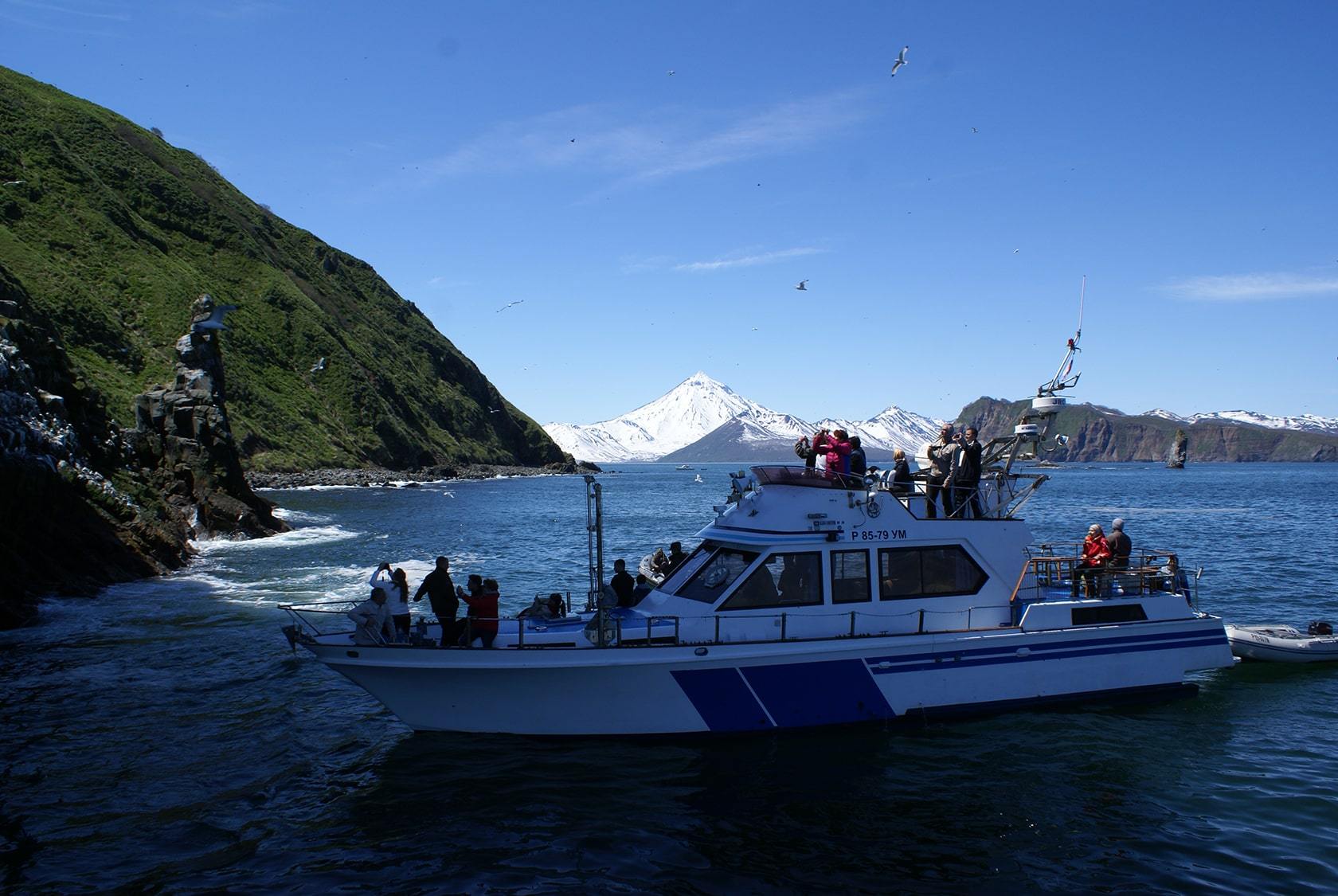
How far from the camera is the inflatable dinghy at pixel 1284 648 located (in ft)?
52.4

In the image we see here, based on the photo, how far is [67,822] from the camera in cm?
968

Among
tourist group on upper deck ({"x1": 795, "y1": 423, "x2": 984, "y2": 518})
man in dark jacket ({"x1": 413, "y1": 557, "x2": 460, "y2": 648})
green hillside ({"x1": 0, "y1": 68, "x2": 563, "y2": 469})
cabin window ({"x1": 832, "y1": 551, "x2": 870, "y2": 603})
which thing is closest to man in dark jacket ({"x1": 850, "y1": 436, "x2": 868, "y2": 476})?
tourist group on upper deck ({"x1": 795, "y1": 423, "x2": 984, "y2": 518})

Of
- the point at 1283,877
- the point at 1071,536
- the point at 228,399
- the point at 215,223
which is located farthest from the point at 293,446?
the point at 1283,877

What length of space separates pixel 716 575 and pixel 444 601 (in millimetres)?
3792

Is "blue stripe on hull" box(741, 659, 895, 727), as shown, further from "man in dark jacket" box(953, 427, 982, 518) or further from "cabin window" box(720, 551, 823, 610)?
"man in dark jacket" box(953, 427, 982, 518)

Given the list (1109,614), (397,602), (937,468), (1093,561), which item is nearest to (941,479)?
(937,468)

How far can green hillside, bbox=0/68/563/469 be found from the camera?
7362cm

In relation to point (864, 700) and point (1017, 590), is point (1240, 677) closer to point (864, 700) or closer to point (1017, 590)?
point (1017, 590)

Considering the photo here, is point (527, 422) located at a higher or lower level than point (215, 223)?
lower

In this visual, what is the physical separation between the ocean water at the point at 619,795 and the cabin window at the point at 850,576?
184cm

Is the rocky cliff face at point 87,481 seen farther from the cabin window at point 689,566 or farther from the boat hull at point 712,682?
the cabin window at point 689,566

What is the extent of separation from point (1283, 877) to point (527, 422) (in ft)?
501

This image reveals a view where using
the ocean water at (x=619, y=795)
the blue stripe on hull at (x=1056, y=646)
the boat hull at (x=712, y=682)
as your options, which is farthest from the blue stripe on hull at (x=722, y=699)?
the blue stripe on hull at (x=1056, y=646)

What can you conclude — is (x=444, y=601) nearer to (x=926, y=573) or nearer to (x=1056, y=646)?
(x=926, y=573)
